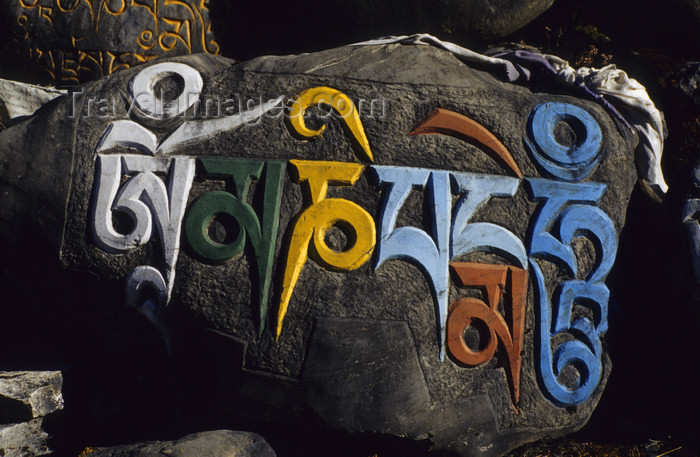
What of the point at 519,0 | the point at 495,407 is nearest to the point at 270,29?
the point at 519,0

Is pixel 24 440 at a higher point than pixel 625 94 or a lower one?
lower

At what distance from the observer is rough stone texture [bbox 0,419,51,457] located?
2332mm

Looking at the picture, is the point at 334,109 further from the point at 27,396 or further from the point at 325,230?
the point at 27,396

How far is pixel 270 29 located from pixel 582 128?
149cm

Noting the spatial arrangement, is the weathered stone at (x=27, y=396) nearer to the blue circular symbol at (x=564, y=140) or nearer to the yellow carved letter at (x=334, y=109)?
the yellow carved letter at (x=334, y=109)

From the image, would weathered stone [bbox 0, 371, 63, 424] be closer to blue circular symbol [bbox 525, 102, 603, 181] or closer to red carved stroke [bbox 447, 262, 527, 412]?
red carved stroke [bbox 447, 262, 527, 412]

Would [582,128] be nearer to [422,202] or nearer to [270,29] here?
[422,202]

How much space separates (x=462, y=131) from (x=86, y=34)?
171 cm

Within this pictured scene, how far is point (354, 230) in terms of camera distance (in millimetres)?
2283

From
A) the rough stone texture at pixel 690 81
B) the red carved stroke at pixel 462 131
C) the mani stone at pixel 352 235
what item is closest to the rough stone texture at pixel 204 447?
the mani stone at pixel 352 235

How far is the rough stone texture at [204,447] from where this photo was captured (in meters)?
2.09

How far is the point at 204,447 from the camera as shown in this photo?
2.11m

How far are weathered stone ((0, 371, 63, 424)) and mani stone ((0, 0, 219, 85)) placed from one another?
4.28ft

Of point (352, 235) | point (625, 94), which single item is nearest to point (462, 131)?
point (352, 235)
